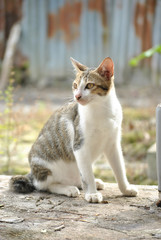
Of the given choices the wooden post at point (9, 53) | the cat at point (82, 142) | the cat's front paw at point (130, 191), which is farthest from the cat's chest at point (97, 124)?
the wooden post at point (9, 53)

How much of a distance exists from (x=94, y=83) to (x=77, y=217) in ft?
3.59

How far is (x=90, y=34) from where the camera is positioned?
10320mm

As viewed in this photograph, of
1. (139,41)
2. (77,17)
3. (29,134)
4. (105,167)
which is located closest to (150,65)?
(139,41)

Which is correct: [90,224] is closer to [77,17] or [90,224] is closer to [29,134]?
[29,134]

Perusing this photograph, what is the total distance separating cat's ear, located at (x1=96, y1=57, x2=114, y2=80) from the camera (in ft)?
9.90

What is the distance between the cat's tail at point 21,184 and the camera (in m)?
3.34

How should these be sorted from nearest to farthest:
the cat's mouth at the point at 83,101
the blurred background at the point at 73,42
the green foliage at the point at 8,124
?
the cat's mouth at the point at 83,101 → the green foliage at the point at 8,124 → the blurred background at the point at 73,42

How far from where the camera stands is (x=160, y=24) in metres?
9.77

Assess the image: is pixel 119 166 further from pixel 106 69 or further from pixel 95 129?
pixel 106 69

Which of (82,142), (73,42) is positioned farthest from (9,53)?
(82,142)

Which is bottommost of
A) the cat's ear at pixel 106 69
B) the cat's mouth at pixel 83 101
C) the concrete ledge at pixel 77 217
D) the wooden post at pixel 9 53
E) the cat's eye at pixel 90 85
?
the concrete ledge at pixel 77 217

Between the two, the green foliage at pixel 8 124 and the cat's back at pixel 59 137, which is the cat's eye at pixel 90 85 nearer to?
the cat's back at pixel 59 137

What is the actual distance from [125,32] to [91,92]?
753 centimetres

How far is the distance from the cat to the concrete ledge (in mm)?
121
